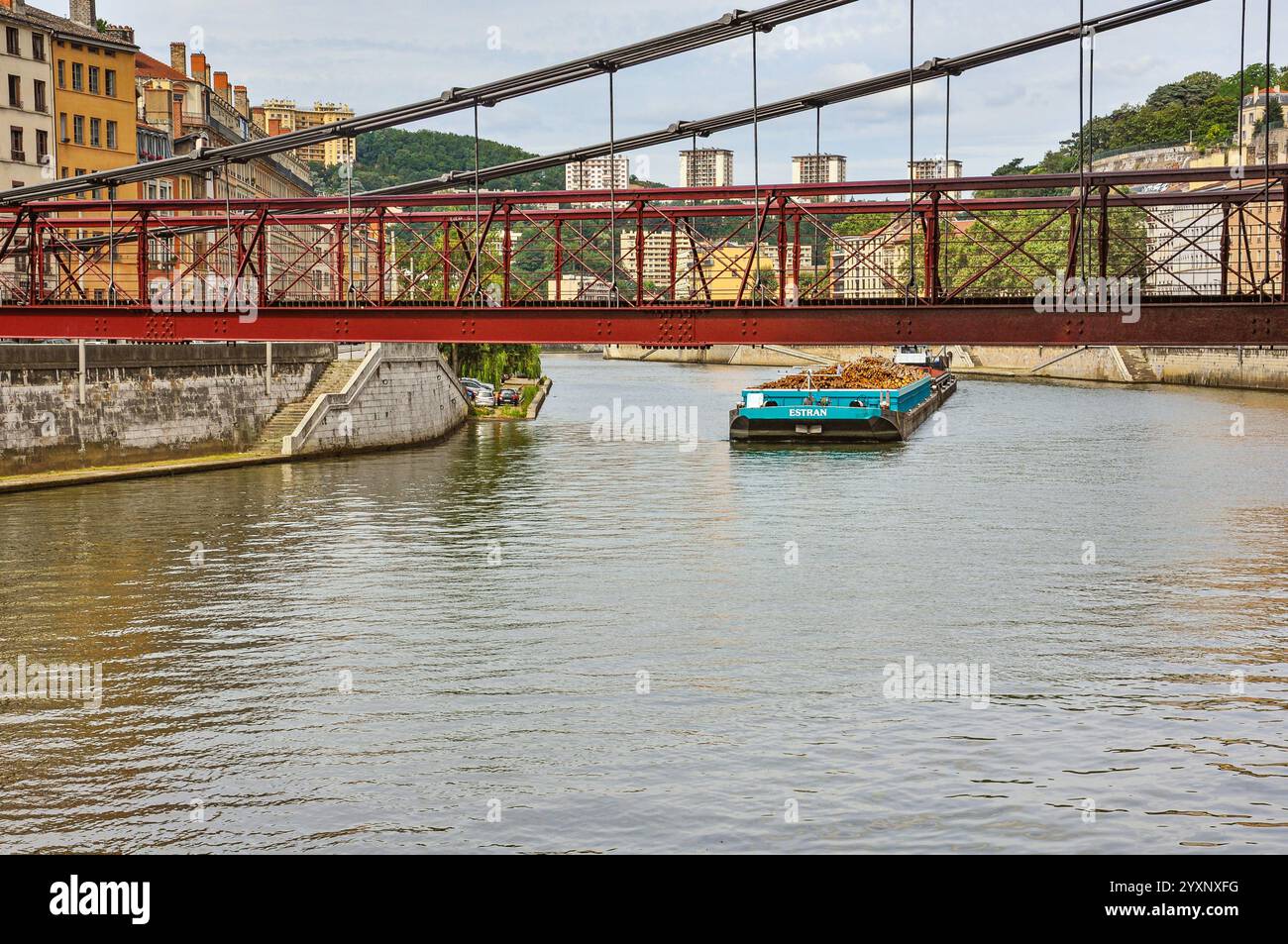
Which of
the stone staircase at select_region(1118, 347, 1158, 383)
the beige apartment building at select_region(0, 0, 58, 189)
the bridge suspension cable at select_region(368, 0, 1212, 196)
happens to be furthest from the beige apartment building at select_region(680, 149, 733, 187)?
the stone staircase at select_region(1118, 347, 1158, 383)

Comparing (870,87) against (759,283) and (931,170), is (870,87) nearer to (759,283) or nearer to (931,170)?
(759,283)

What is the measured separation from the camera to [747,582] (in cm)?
3189

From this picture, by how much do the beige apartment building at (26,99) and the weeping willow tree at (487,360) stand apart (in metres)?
21.0

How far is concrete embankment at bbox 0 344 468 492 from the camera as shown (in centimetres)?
4519

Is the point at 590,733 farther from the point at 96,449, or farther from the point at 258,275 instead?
the point at 96,449

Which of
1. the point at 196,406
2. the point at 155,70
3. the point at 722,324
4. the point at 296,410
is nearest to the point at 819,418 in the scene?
the point at 296,410

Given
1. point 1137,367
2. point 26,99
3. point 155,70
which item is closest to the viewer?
point 26,99

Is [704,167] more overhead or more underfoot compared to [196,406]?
more overhead

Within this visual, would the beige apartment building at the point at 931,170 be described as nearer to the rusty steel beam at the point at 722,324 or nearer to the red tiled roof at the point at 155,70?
the rusty steel beam at the point at 722,324

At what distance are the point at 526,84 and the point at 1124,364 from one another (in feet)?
293

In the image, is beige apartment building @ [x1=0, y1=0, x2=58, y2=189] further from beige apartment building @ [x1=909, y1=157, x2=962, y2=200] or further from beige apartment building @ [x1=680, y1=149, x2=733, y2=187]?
beige apartment building @ [x1=909, y1=157, x2=962, y2=200]

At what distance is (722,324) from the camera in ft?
101

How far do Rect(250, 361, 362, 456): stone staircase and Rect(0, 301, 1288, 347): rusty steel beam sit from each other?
18.0 meters
